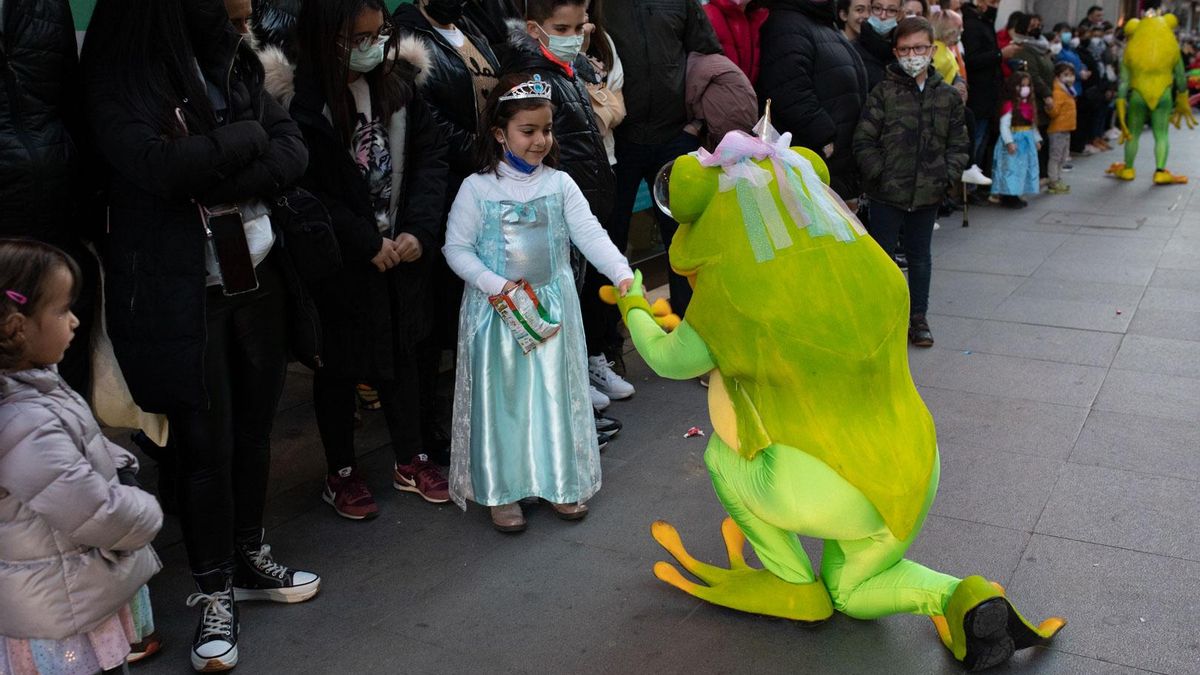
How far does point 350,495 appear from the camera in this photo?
427cm

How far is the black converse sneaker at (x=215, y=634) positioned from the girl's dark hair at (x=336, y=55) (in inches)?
63.2

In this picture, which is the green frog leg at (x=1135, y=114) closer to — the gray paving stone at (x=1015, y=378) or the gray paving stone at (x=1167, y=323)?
the gray paving stone at (x=1167, y=323)

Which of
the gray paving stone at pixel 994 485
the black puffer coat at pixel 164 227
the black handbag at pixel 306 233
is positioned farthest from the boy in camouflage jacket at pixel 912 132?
the black puffer coat at pixel 164 227

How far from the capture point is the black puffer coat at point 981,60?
10.4m

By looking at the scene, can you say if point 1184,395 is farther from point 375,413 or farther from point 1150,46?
point 1150,46

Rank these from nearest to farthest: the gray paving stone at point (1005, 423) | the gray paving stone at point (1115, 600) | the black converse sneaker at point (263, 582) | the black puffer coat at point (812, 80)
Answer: the gray paving stone at point (1115, 600), the black converse sneaker at point (263, 582), the gray paving stone at point (1005, 423), the black puffer coat at point (812, 80)

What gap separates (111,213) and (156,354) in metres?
0.43

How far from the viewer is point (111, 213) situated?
317cm

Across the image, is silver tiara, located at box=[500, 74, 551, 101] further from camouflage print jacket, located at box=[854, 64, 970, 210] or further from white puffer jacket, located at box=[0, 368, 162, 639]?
camouflage print jacket, located at box=[854, 64, 970, 210]

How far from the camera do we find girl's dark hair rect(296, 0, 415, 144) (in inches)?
148

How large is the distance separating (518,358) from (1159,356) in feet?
12.5

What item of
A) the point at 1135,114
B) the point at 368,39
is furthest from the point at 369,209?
the point at 1135,114

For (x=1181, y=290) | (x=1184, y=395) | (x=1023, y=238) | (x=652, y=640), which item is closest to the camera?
(x=652, y=640)

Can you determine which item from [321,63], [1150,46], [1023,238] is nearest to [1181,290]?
[1023,238]
